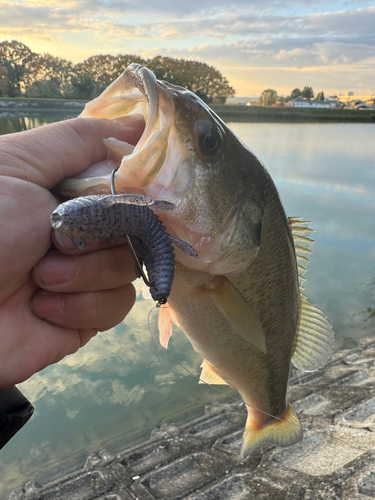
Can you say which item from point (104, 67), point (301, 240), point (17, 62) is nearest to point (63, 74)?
point (17, 62)

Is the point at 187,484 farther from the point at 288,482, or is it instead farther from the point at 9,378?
the point at 9,378

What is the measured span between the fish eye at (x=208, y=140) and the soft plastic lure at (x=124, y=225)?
1.21 ft

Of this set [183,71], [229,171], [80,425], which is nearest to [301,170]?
[80,425]

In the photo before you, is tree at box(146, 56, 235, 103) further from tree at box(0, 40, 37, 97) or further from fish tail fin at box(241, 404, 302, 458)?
fish tail fin at box(241, 404, 302, 458)

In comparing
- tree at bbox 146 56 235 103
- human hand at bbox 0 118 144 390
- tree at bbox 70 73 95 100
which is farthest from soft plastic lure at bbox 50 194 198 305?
tree at bbox 146 56 235 103

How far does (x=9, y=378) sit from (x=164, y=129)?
104 centimetres

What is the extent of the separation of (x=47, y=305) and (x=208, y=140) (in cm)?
84

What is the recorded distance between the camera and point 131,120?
127cm

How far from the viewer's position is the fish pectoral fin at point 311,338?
6.46ft

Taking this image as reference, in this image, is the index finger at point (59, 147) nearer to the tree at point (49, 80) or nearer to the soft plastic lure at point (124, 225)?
the soft plastic lure at point (124, 225)

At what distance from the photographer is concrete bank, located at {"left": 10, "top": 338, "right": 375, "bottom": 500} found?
Result: 2.40 m

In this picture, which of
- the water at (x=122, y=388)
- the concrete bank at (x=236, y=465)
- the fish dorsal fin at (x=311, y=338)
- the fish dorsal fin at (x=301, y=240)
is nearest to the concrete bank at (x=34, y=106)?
the water at (x=122, y=388)

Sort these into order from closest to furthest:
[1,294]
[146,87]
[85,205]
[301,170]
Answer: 1. [85,205]
2. [146,87]
3. [1,294]
4. [301,170]

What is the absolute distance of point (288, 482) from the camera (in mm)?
2447
